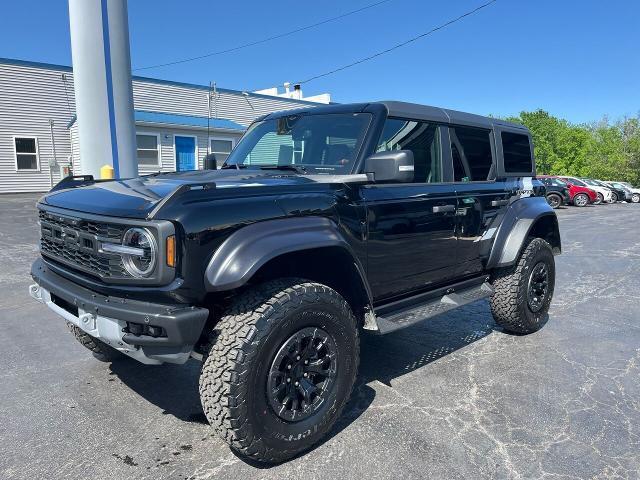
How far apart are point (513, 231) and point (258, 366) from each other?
2.94 metres

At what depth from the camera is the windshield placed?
3.34 meters

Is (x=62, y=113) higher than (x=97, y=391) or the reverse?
higher

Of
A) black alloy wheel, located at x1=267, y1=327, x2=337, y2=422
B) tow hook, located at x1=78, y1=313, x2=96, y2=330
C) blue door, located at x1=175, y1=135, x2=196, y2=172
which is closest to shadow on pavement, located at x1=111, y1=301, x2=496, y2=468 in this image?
black alloy wheel, located at x1=267, y1=327, x2=337, y2=422

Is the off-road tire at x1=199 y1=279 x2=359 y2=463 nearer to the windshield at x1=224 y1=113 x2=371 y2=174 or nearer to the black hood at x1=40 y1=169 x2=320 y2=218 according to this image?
the black hood at x1=40 y1=169 x2=320 y2=218

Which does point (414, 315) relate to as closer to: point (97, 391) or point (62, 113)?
point (97, 391)

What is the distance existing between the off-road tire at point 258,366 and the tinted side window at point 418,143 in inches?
53.6

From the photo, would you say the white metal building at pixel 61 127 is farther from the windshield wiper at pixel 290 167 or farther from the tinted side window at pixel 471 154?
the windshield wiper at pixel 290 167

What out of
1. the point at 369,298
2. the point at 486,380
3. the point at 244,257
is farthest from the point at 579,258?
the point at 244,257

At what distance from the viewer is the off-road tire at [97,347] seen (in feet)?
11.7

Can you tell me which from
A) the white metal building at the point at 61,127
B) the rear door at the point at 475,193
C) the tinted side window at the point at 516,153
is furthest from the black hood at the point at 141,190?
the white metal building at the point at 61,127

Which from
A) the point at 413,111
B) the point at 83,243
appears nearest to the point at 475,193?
the point at 413,111

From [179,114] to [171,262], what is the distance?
846 inches

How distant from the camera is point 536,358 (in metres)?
4.10

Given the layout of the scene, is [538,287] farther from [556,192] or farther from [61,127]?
[556,192]
